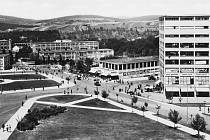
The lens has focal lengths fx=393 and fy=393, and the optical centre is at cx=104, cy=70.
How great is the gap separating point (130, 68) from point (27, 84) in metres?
38.5

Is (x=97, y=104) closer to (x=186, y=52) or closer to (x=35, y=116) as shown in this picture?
(x=35, y=116)

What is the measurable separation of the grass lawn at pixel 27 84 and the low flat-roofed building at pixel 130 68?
75.8 ft

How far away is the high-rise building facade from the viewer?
9912 cm

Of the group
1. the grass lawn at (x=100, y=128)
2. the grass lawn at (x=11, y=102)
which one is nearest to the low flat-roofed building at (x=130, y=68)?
the grass lawn at (x=11, y=102)

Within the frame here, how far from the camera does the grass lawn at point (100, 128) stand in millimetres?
57031

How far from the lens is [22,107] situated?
7938 centimetres

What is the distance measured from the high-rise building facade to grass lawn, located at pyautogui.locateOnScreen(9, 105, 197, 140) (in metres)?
31.6

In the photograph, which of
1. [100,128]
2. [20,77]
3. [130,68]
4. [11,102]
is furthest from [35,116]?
[130,68]

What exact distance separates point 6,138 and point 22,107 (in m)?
24.4

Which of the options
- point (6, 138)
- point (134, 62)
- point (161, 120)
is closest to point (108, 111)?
point (161, 120)

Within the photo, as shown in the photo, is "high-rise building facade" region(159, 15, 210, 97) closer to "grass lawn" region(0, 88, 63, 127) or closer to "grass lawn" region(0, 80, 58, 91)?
"grass lawn" region(0, 88, 63, 127)

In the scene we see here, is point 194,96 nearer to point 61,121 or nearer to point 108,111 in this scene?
point 108,111

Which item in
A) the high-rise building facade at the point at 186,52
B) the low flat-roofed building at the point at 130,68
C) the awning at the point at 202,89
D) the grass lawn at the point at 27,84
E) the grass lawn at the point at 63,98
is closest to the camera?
the grass lawn at the point at 63,98

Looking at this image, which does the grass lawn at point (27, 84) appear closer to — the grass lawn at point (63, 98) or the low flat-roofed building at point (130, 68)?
the grass lawn at point (63, 98)
